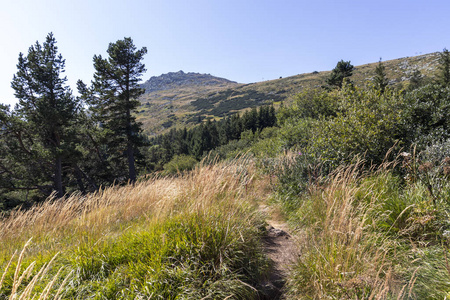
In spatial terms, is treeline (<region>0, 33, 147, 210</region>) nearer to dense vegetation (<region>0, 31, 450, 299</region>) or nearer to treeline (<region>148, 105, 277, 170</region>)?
dense vegetation (<region>0, 31, 450, 299</region>)

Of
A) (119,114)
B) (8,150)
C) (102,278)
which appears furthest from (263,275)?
(119,114)

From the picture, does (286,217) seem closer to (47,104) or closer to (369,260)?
(369,260)

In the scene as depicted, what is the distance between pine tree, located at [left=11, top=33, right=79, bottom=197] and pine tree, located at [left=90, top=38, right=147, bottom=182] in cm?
325

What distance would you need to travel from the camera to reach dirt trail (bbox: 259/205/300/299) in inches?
105

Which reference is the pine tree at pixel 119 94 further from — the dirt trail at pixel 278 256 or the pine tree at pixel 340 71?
the pine tree at pixel 340 71

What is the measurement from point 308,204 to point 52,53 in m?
25.9

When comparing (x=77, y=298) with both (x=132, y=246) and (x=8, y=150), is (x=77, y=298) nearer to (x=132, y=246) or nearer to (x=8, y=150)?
(x=132, y=246)

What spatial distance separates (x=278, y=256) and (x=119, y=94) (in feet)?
82.1

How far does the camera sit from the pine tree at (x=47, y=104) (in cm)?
1755

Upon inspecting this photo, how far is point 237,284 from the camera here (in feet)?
7.92

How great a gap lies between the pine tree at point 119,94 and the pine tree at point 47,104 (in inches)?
128

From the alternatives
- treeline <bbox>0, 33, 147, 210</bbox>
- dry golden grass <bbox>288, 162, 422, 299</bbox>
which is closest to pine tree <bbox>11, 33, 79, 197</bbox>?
treeline <bbox>0, 33, 147, 210</bbox>

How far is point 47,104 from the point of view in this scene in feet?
58.2

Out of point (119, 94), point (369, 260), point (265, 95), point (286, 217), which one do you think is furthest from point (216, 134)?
point (265, 95)
